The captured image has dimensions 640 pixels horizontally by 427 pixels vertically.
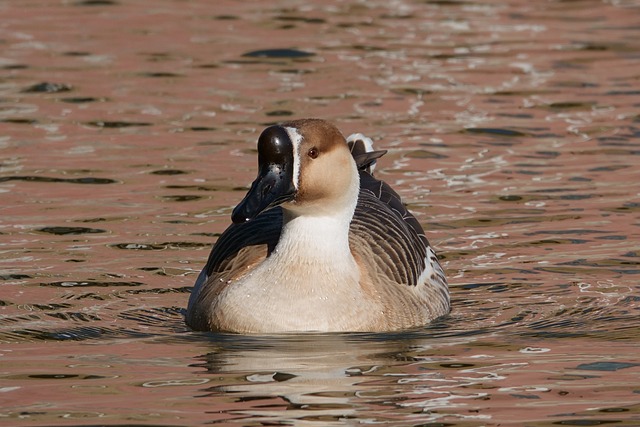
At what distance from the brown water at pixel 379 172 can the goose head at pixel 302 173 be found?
90 centimetres

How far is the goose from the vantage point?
981 centimetres

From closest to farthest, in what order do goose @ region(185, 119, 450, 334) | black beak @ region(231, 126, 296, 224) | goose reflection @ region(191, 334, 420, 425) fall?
goose reflection @ region(191, 334, 420, 425) → black beak @ region(231, 126, 296, 224) → goose @ region(185, 119, 450, 334)

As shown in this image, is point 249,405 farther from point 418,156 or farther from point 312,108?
point 312,108

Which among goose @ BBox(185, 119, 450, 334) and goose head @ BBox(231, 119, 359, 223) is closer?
goose head @ BBox(231, 119, 359, 223)

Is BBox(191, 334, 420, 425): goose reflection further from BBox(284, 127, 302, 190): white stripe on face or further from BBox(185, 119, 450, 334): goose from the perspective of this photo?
BBox(284, 127, 302, 190): white stripe on face

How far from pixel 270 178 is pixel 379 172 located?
6.43 metres

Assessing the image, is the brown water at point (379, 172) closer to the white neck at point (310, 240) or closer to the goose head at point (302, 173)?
the white neck at point (310, 240)

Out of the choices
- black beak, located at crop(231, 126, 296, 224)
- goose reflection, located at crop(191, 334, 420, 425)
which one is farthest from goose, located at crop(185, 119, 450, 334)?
goose reflection, located at crop(191, 334, 420, 425)

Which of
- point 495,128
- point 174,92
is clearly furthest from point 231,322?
point 174,92

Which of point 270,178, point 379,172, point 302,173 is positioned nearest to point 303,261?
point 302,173

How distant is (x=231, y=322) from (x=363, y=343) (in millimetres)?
876

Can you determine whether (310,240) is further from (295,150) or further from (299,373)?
(299,373)

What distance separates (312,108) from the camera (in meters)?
18.4

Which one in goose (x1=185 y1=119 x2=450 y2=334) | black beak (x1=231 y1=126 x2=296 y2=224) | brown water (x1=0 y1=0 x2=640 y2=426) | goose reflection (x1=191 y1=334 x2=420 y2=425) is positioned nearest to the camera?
goose reflection (x1=191 y1=334 x2=420 y2=425)
